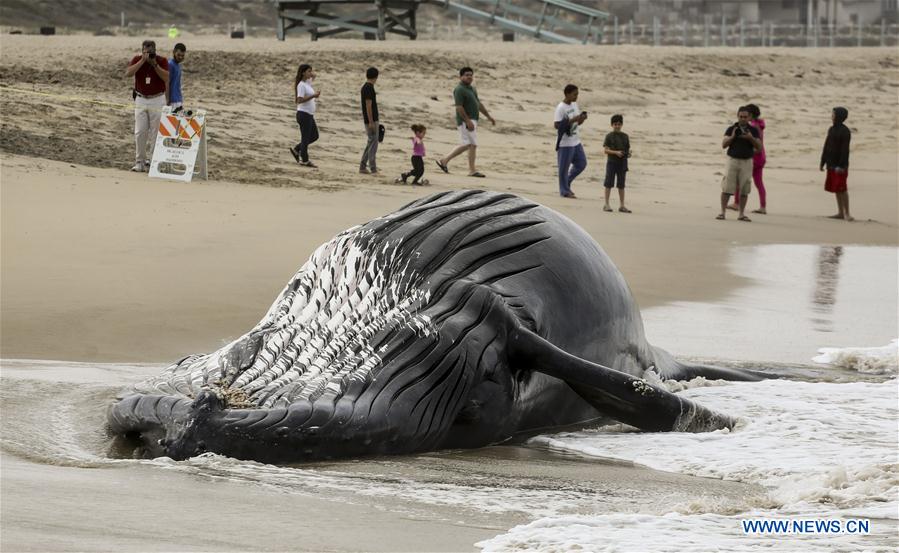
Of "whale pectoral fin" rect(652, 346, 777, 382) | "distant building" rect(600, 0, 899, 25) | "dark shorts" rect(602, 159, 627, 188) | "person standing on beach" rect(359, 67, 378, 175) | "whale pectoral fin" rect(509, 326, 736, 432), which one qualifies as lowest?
"whale pectoral fin" rect(652, 346, 777, 382)

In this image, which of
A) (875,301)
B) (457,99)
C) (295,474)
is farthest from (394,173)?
(295,474)

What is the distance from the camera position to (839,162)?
17.0 m

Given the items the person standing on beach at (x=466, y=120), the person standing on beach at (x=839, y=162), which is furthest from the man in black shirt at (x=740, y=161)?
the person standing on beach at (x=466, y=120)

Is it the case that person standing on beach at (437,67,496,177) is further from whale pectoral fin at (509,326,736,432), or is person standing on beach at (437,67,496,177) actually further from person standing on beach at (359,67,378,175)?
whale pectoral fin at (509,326,736,432)

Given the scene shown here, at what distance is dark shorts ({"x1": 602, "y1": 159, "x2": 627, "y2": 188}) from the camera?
15.9 m

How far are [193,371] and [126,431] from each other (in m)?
0.45

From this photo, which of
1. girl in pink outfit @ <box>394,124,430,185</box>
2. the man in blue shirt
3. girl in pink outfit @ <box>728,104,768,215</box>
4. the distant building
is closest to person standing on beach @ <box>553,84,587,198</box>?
girl in pink outfit @ <box>394,124,430,185</box>

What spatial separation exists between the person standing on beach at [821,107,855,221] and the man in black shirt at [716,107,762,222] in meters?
1.33

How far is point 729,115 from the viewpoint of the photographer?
27.1m

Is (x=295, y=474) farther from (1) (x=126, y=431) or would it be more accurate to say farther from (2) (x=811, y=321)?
(2) (x=811, y=321)

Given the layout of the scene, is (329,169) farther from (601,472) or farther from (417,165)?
(601,472)

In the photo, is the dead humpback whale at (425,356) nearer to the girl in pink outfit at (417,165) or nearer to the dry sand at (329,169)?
the dry sand at (329,169)

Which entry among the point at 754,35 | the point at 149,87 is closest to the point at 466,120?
the point at 149,87

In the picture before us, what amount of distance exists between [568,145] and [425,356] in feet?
40.7
